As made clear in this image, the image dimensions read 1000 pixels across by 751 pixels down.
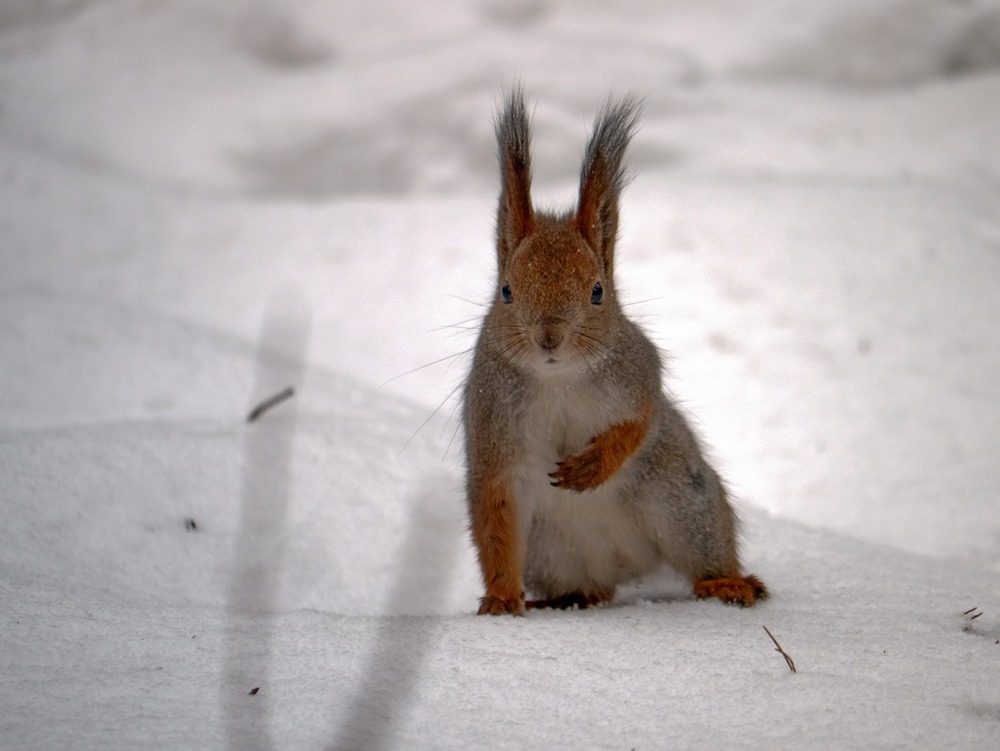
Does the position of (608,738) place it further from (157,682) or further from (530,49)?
(530,49)

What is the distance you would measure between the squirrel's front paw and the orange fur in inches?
14.1

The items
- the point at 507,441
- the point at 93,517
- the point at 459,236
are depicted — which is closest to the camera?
the point at 507,441

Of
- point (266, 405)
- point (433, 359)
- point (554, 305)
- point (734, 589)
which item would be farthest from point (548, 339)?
point (433, 359)

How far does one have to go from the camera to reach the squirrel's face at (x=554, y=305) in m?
1.98

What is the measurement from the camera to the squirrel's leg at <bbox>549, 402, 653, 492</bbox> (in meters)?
2.00

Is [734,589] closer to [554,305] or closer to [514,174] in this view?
[554,305]

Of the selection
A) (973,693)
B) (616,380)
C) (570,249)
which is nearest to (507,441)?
(616,380)

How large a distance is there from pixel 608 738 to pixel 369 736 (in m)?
0.31

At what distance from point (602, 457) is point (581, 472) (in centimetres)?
6

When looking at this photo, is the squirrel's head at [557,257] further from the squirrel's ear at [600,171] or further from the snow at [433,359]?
the snow at [433,359]

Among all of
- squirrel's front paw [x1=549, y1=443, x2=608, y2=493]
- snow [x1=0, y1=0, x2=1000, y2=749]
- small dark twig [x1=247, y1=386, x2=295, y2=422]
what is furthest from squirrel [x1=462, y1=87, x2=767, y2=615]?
small dark twig [x1=247, y1=386, x2=295, y2=422]

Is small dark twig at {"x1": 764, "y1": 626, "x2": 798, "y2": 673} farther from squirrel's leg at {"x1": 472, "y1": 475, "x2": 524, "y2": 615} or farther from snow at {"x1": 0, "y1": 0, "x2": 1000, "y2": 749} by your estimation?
squirrel's leg at {"x1": 472, "y1": 475, "x2": 524, "y2": 615}

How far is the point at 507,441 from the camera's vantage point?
2.07 metres

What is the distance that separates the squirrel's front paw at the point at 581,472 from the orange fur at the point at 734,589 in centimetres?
36
